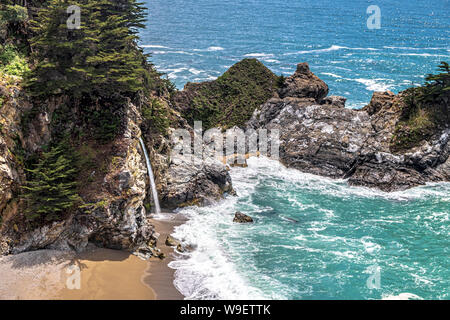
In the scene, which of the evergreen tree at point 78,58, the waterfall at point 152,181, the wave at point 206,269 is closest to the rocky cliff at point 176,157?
the waterfall at point 152,181

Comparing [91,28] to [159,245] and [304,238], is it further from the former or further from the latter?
[304,238]

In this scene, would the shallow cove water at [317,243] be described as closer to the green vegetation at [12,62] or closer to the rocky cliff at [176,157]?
the rocky cliff at [176,157]

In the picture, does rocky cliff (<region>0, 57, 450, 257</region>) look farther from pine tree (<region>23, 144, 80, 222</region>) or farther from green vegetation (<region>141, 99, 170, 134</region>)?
pine tree (<region>23, 144, 80, 222</region>)

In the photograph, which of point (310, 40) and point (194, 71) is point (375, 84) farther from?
point (310, 40)

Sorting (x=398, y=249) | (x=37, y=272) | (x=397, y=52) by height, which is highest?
(x=397, y=52)

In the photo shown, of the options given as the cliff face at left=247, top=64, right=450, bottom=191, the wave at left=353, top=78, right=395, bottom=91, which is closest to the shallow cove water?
the cliff face at left=247, top=64, right=450, bottom=191
